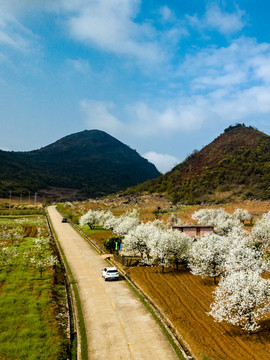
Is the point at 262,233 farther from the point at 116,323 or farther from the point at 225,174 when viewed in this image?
the point at 225,174

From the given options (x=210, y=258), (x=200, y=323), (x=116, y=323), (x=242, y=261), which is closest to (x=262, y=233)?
(x=210, y=258)

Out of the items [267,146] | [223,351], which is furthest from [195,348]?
[267,146]

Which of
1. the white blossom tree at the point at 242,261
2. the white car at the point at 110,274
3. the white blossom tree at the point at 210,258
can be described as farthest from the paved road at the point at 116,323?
the white blossom tree at the point at 242,261

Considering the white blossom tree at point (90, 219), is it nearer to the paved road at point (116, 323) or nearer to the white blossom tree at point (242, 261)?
the paved road at point (116, 323)

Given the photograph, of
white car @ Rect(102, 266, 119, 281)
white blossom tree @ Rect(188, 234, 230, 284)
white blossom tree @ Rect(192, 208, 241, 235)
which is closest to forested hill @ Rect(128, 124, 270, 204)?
white blossom tree @ Rect(192, 208, 241, 235)

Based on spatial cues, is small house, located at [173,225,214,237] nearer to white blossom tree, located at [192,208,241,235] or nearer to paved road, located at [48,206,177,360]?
white blossom tree, located at [192,208,241,235]

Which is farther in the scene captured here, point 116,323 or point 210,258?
point 210,258

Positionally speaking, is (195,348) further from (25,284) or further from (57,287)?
(25,284)
